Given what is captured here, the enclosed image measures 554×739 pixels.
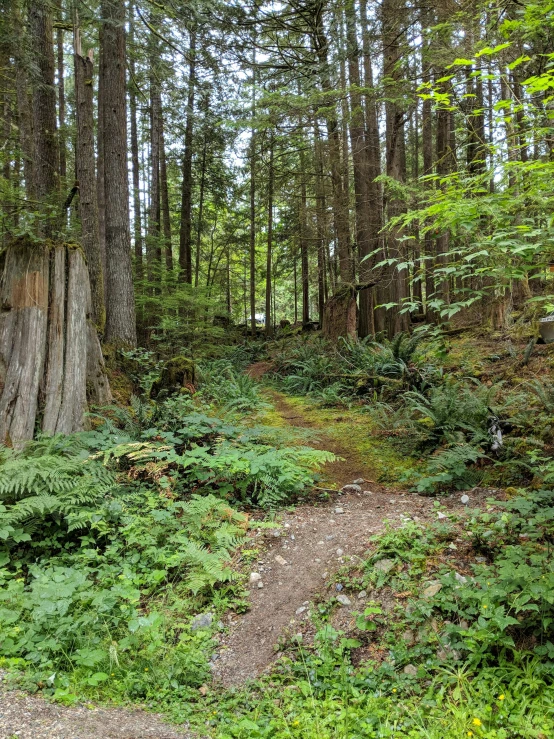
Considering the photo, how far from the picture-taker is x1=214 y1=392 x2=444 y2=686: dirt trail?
9.50 feet

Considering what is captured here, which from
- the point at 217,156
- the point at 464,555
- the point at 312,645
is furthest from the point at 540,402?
the point at 217,156

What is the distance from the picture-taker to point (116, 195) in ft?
28.4

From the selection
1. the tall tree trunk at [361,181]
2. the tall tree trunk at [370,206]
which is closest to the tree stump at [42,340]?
the tall tree trunk at [370,206]

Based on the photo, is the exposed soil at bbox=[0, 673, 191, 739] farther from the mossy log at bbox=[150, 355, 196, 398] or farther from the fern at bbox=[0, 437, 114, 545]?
the mossy log at bbox=[150, 355, 196, 398]

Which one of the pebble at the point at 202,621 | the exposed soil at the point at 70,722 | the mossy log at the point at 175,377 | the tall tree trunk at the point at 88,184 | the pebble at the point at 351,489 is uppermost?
the tall tree trunk at the point at 88,184

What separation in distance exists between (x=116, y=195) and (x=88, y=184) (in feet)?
2.10

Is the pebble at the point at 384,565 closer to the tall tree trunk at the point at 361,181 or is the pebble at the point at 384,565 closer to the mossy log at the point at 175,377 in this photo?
the mossy log at the point at 175,377

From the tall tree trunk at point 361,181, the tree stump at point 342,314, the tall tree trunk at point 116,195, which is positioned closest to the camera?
the tall tree trunk at point 116,195

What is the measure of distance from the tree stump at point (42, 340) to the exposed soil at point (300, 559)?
311cm

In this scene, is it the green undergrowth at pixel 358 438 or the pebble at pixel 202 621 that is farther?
the green undergrowth at pixel 358 438

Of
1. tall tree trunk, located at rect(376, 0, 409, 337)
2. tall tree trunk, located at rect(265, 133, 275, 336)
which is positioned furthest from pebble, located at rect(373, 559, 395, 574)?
tall tree trunk, located at rect(265, 133, 275, 336)

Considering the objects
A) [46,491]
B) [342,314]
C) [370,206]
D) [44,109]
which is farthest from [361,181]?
[46,491]

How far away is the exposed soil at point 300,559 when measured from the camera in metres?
2.90

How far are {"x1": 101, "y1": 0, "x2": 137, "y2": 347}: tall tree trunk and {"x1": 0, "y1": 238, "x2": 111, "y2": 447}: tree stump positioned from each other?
271 cm
